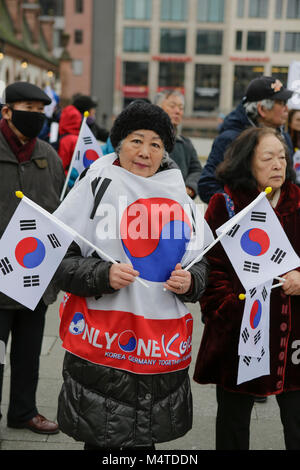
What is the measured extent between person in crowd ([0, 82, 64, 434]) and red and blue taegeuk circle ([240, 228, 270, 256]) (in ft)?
3.99

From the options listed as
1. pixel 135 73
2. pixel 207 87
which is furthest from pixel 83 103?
pixel 135 73

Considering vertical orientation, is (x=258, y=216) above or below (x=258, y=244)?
above

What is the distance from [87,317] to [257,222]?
894 mm

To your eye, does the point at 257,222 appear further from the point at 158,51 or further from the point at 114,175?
the point at 158,51

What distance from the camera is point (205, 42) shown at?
6606 cm

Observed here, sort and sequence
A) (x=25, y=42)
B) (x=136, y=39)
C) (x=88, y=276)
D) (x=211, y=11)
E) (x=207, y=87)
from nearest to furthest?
(x=88, y=276)
(x=25, y=42)
(x=136, y=39)
(x=211, y=11)
(x=207, y=87)

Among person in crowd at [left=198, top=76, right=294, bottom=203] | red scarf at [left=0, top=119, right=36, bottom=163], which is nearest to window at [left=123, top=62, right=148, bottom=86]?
person in crowd at [left=198, top=76, right=294, bottom=203]

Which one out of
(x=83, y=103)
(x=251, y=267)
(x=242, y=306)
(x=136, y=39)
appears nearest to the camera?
(x=251, y=267)

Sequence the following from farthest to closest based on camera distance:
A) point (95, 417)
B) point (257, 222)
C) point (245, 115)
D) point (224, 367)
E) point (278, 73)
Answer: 1. point (278, 73)
2. point (245, 115)
3. point (224, 367)
4. point (257, 222)
5. point (95, 417)

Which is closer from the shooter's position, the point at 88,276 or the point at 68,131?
the point at 88,276

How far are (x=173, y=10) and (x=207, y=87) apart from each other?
28.8 ft

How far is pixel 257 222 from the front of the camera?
286 centimetres

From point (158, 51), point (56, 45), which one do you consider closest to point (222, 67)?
point (158, 51)

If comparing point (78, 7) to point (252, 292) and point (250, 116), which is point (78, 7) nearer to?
point (250, 116)
